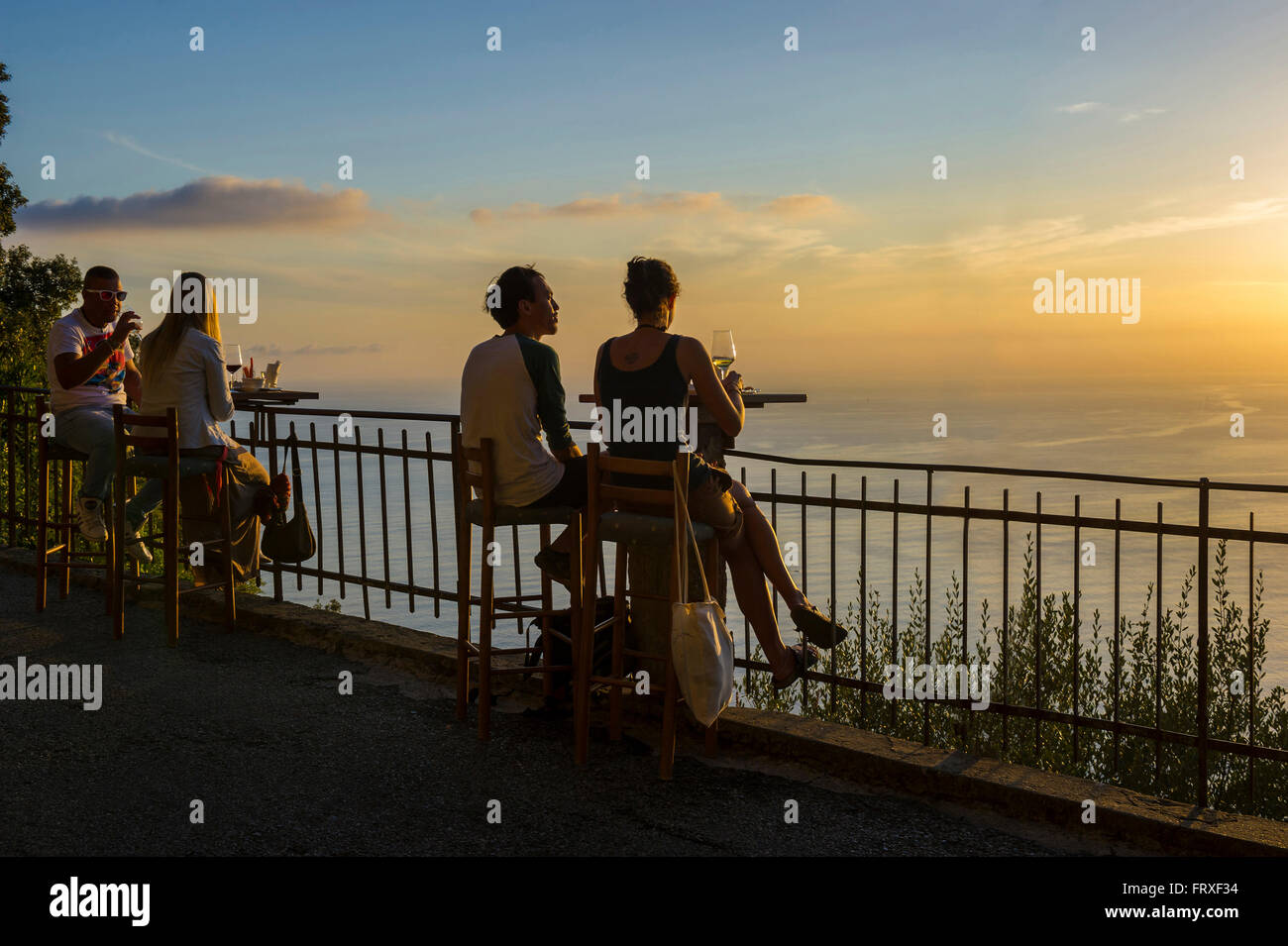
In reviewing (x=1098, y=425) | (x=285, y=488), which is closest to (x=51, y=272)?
(x=285, y=488)

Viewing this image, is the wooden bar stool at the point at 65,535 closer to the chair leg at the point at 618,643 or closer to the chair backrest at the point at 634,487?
the chair leg at the point at 618,643

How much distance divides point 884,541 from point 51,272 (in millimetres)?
55749

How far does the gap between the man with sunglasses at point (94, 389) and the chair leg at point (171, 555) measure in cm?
37

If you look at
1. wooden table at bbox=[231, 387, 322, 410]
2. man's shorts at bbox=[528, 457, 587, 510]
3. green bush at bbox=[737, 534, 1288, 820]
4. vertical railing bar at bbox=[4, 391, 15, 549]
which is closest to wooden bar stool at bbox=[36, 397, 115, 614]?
wooden table at bbox=[231, 387, 322, 410]

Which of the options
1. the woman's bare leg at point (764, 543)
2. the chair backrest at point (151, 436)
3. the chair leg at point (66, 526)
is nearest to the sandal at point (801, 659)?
the woman's bare leg at point (764, 543)

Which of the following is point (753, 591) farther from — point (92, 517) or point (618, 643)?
point (92, 517)

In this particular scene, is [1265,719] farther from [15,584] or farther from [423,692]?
[15,584]

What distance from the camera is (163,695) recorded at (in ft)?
19.2

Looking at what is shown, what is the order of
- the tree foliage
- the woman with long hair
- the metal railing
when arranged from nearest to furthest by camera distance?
the metal railing → the woman with long hair → the tree foliage

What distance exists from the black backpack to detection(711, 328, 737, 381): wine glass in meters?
1.28

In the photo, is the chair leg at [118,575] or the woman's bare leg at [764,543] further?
the chair leg at [118,575]

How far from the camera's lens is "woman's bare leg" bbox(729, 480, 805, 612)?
16.8 feet

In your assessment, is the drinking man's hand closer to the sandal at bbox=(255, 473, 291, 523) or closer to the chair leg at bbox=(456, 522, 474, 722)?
the sandal at bbox=(255, 473, 291, 523)

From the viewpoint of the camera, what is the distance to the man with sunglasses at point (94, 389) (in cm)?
A: 715
